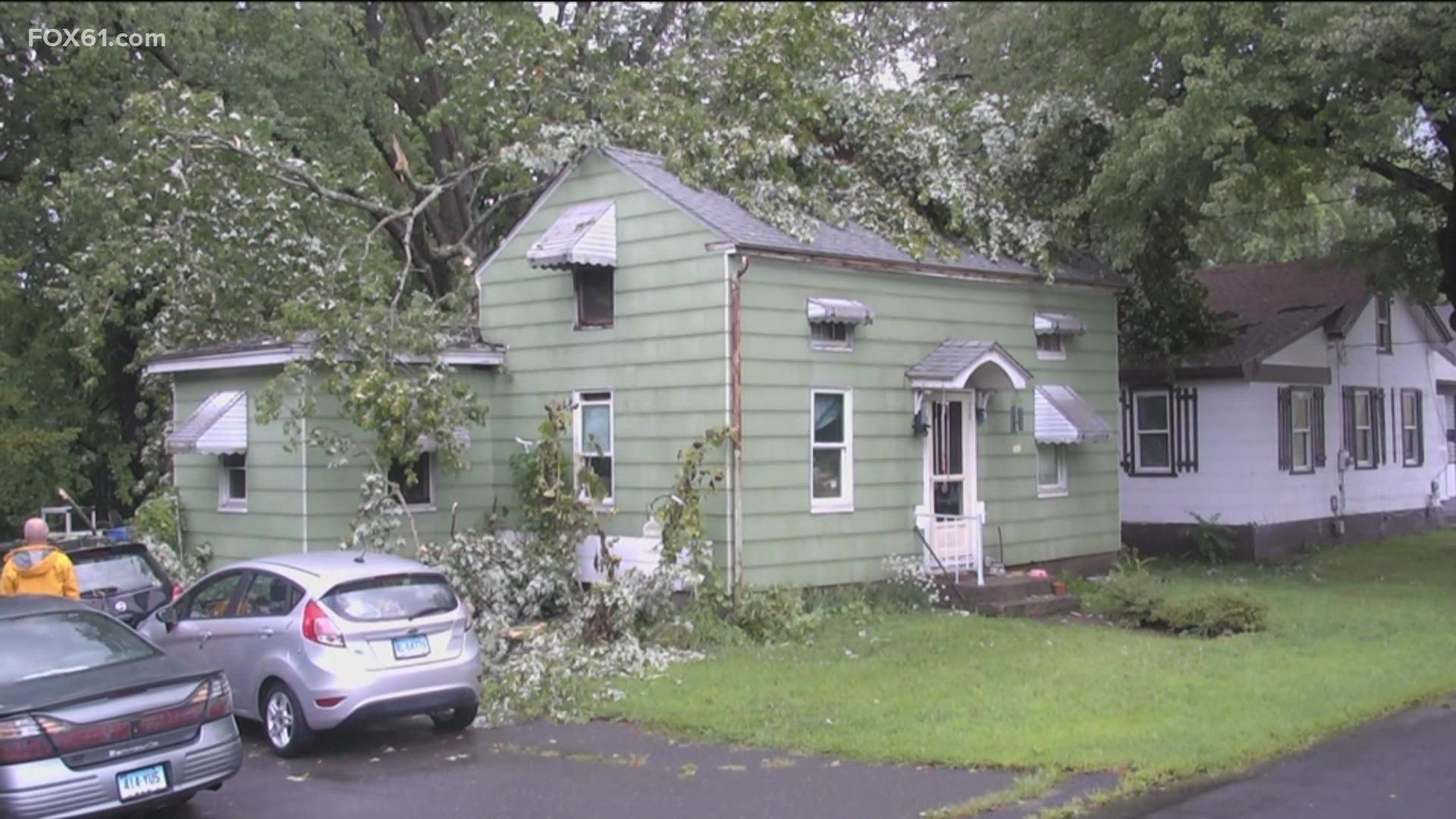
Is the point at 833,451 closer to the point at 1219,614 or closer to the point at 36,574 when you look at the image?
the point at 1219,614

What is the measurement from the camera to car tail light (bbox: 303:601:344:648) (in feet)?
34.1

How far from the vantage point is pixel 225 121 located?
18.9m

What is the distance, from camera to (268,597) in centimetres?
1102

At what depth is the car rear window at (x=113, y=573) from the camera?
13.9 m

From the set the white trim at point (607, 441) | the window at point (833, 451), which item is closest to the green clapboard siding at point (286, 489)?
the white trim at point (607, 441)

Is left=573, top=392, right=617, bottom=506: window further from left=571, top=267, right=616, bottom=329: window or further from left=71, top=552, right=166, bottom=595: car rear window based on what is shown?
left=71, top=552, right=166, bottom=595: car rear window

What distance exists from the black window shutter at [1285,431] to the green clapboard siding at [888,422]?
15.3 feet

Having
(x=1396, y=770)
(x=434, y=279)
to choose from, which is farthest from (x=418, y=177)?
(x=1396, y=770)

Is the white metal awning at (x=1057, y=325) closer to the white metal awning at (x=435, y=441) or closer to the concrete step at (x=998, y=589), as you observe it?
the concrete step at (x=998, y=589)

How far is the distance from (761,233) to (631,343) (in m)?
2.00

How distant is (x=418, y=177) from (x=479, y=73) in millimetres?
5420

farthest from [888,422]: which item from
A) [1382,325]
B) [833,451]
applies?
[1382,325]

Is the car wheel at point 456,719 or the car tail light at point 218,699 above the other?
the car tail light at point 218,699

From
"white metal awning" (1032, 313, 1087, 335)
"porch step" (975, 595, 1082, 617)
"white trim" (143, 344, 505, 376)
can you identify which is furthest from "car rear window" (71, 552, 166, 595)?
"white metal awning" (1032, 313, 1087, 335)
